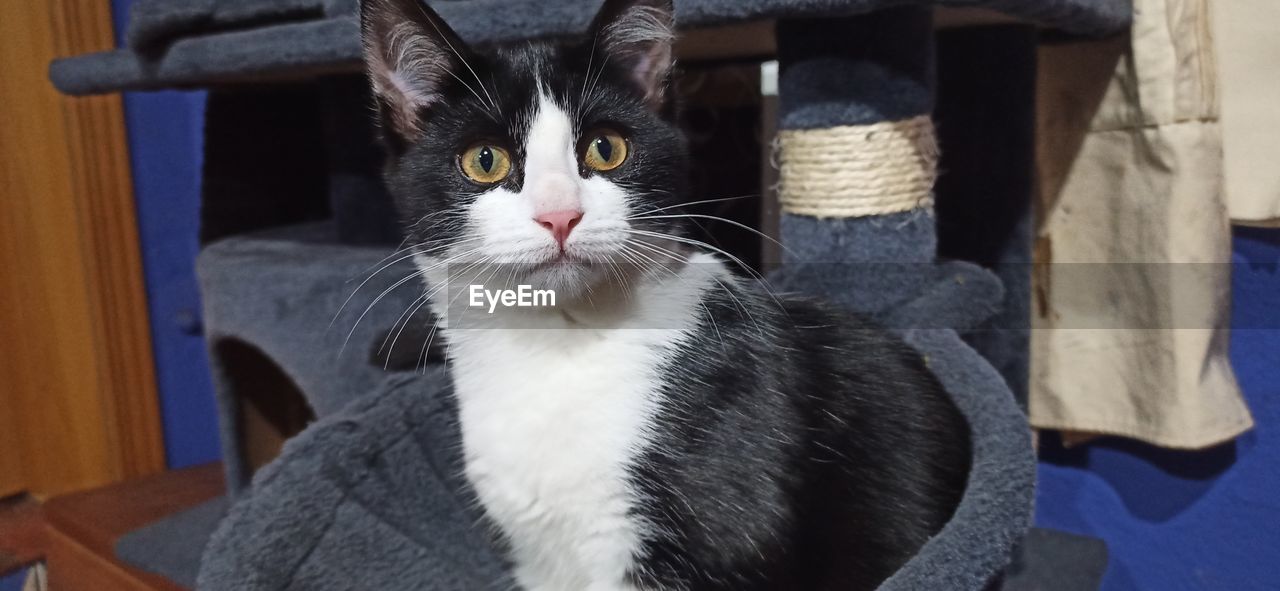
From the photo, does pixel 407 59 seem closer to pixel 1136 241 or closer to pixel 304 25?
pixel 304 25

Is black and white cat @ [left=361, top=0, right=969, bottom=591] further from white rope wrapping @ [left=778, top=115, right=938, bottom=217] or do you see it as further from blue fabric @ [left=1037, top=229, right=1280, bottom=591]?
blue fabric @ [left=1037, top=229, right=1280, bottom=591]

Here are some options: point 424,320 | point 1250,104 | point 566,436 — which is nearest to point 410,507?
point 424,320

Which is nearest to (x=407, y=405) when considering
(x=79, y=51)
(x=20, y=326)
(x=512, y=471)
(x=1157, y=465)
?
(x=512, y=471)

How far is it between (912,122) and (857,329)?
23 centimetres

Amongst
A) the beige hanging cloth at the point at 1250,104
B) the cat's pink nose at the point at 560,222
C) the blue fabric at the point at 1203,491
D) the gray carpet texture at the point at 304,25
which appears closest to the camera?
the cat's pink nose at the point at 560,222

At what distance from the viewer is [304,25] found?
96 centimetres

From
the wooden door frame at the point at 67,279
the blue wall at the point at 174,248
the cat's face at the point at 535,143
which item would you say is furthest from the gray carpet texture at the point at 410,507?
the blue wall at the point at 174,248

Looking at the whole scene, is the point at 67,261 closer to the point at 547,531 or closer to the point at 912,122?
the point at 547,531

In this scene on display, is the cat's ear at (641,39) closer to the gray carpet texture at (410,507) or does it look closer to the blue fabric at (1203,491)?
the gray carpet texture at (410,507)

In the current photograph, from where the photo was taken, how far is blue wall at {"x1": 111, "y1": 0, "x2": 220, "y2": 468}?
1597mm

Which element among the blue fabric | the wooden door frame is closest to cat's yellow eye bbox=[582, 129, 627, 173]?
the blue fabric

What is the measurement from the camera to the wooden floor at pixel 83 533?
1241 mm

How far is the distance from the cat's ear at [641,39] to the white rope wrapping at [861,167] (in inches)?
8.0

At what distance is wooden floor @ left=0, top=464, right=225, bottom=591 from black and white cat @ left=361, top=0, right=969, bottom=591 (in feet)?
2.57
